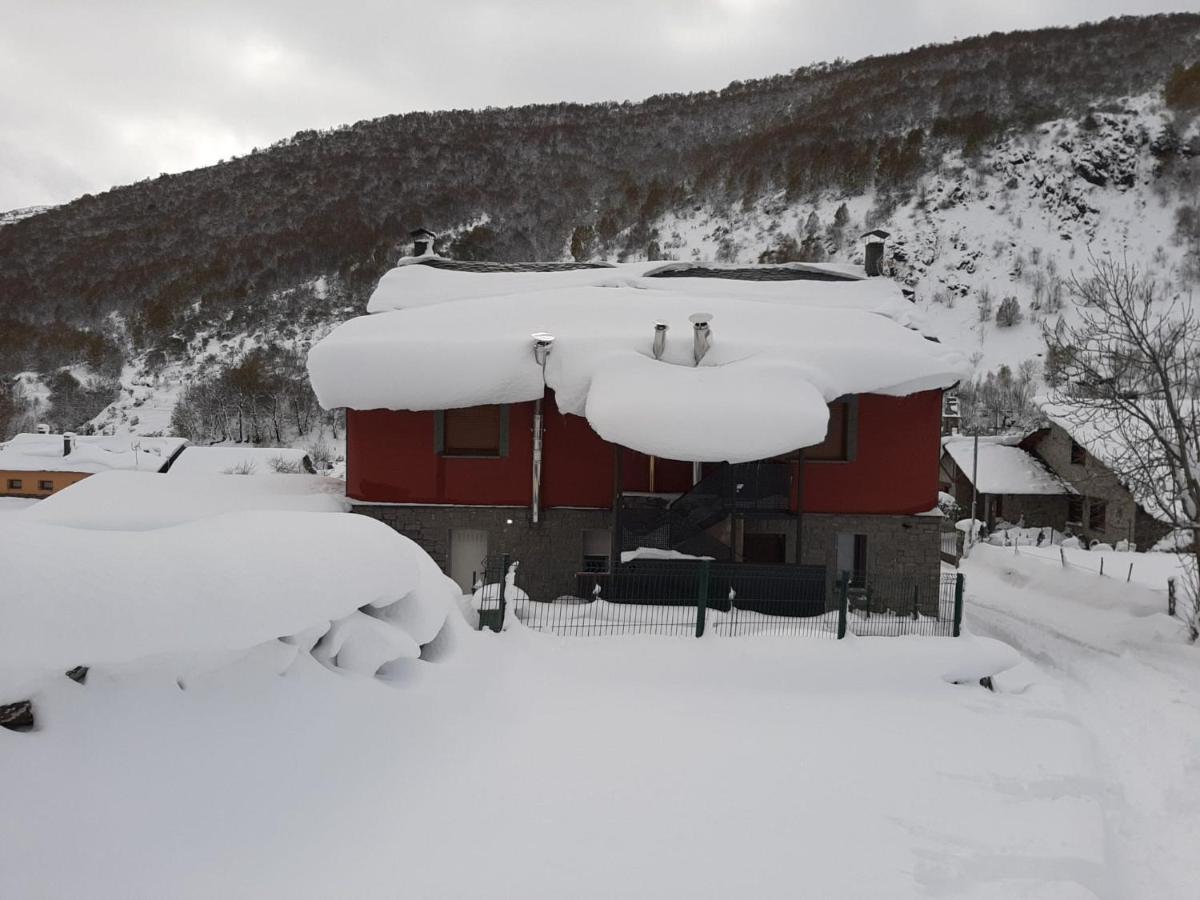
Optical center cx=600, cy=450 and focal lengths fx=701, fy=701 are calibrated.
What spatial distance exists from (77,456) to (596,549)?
38.2m

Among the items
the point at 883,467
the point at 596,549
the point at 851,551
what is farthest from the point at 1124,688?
the point at 596,549

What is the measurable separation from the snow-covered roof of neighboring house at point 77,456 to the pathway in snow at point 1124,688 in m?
40.1

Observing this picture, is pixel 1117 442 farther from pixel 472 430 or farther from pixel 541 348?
pixel 472 430

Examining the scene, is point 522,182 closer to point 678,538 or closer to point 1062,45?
point 1062,45

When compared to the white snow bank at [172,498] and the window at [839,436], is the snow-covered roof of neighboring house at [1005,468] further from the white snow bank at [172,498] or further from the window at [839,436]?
the white snow bank at [172,498]

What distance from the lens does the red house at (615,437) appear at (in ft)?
43.7

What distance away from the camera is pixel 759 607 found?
12.1 metres

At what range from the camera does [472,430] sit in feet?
49.3

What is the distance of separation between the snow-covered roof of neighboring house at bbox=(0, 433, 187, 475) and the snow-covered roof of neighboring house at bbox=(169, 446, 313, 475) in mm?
1149

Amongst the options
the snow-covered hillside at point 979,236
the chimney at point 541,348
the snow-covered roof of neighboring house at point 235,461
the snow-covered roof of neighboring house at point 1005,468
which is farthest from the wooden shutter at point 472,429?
the snow-covered hillside at point 979,236

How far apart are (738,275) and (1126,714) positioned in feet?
43.6

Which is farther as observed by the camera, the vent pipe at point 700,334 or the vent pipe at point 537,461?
the vent pipe at point 537,461

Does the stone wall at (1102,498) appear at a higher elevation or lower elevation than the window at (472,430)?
lower

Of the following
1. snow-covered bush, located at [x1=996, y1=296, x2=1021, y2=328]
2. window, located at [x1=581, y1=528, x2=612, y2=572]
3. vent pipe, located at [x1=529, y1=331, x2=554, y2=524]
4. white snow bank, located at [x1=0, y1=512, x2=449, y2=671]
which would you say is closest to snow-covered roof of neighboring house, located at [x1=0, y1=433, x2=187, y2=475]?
vent pipe, located at [x1=529, y1=331, x2=554, y2=524]
